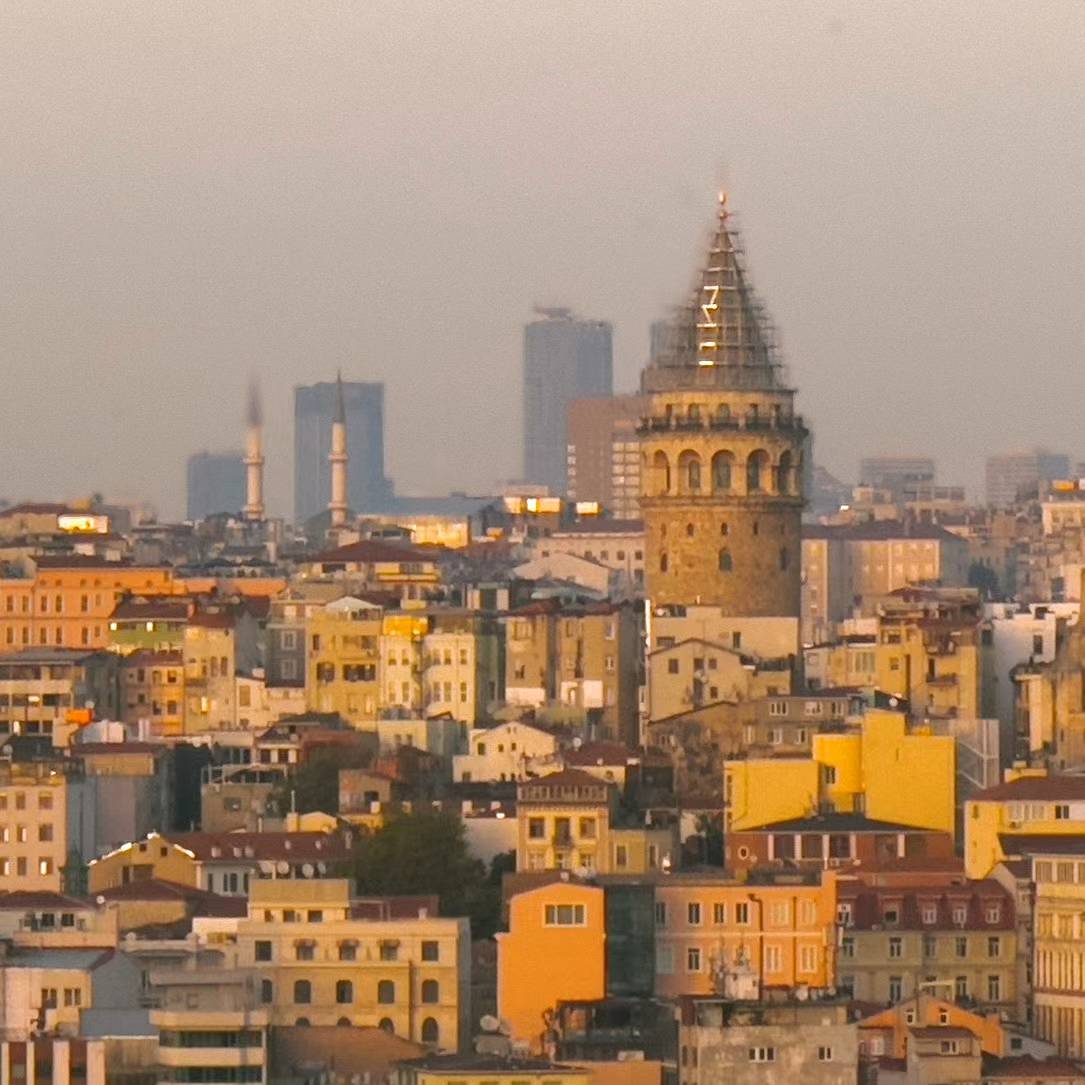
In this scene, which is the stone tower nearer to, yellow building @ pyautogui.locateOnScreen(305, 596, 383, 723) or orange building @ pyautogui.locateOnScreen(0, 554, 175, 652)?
yellow building @ pyautogui.locateOnScreen(305, 596, 383, 723)

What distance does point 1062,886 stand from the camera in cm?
8681

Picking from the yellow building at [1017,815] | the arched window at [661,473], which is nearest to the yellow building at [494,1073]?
the yellow building at [1017,815]

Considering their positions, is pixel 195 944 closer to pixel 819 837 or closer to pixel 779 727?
pixel 819 837

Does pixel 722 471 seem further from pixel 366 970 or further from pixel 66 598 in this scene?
pixel 366 970

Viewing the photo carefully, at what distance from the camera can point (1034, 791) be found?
94.6m

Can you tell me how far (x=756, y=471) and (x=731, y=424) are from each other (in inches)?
33.5

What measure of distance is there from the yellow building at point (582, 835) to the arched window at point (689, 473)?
876 inches

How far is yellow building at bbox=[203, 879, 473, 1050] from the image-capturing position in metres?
83.1

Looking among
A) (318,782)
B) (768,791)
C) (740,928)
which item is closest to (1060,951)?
(740,928)

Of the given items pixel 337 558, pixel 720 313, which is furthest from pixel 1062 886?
pixel 337 558

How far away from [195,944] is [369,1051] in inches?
187

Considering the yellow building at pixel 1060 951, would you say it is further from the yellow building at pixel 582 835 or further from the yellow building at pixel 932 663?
the yellow building at pixel 932 663

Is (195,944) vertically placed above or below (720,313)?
below

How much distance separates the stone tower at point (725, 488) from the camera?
4710 inches
